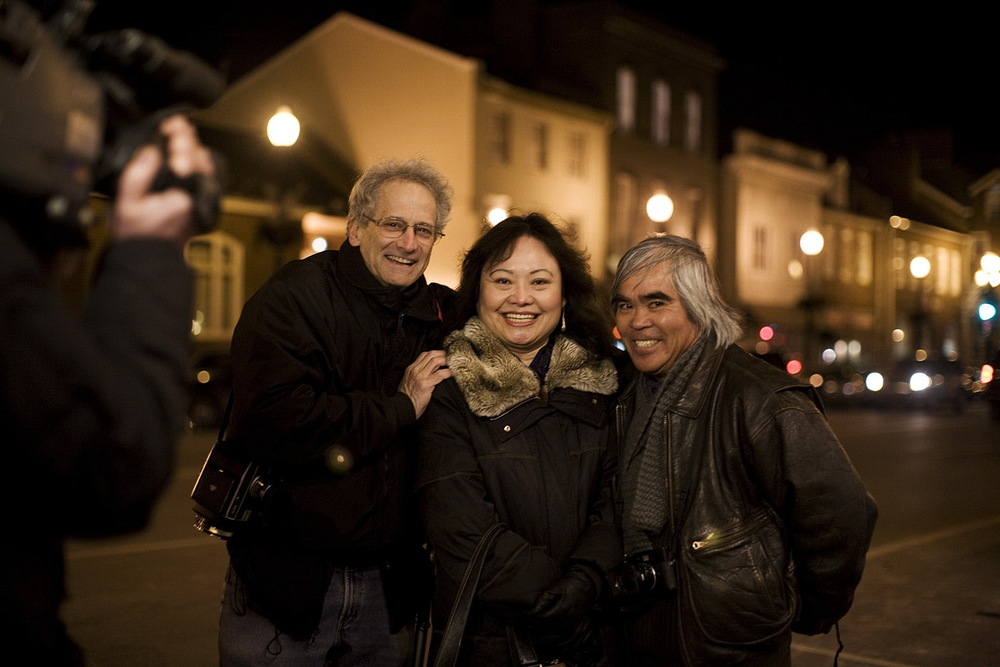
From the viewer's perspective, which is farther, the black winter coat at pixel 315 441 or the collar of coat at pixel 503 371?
the collar of coat at pixel 503 371

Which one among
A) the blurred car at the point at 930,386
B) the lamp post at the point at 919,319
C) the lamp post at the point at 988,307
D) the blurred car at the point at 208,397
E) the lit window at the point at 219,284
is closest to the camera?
the blurred car at the point at 208,397

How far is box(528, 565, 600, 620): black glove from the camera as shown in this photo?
2877 mm

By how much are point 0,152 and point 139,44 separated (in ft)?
1.03

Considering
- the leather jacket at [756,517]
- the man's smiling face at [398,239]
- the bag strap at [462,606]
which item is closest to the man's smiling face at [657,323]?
the leather jacket at [756,517]

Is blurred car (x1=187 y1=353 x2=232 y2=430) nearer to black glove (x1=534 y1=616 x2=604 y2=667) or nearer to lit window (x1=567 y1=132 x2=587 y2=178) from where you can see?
lit window (x1=567 y1=132 x2=587 y2=178)

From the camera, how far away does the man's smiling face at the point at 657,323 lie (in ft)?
10.8

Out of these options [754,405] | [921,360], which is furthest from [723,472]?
[921,360]

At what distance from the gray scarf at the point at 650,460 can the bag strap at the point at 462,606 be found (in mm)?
482

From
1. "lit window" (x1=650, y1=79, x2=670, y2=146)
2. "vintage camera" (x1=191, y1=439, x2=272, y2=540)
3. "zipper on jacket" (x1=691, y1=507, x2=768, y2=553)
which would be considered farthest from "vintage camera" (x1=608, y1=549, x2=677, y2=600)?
"lit window" (x1=650, y1=79, x2=670, y2=146)

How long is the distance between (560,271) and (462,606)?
1171mm

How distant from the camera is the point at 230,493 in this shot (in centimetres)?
299

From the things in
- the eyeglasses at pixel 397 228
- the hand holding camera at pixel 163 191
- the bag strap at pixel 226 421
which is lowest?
the bag strap at pixel 226 421

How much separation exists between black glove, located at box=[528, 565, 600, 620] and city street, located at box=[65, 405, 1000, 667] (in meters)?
2.08

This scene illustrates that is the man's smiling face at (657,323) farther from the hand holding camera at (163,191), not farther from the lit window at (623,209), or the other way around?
the lit window at (623,209)
